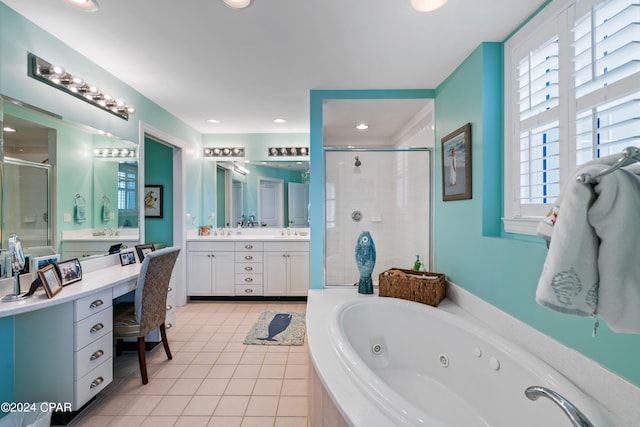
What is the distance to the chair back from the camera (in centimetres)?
209

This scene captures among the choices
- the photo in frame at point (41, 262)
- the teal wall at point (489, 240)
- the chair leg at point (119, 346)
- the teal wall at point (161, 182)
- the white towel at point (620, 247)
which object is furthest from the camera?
the teal wall at point (161, 182)

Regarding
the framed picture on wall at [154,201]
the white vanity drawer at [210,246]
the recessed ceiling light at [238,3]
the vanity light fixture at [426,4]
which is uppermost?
the recessed ceiling light at [238,3]

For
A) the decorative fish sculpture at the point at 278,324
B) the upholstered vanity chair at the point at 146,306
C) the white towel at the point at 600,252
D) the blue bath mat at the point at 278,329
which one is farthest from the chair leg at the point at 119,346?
the white towel at the point at 600,252

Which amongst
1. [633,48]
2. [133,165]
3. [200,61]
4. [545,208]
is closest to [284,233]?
[133,165]

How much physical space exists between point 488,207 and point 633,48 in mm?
991

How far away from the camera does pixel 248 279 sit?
12.5ft

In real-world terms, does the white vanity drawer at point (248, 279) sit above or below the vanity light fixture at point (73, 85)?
below

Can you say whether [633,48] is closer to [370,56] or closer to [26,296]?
[370,56]

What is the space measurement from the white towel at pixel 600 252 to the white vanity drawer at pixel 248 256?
3.37 metres

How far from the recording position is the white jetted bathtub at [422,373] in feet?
3.40

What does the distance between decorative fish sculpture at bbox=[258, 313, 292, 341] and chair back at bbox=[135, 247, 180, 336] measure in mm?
1016

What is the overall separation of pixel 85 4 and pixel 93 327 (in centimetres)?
184

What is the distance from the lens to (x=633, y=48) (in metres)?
1.08

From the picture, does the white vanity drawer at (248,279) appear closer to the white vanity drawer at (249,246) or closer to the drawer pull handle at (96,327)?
the white vanity drawer at (249,246)
